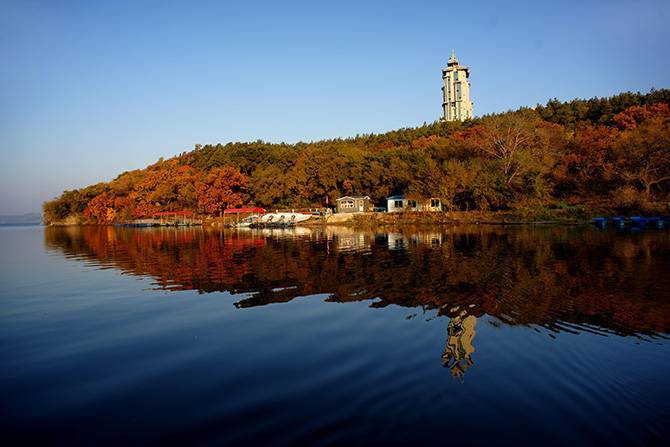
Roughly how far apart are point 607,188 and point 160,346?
67.0 m

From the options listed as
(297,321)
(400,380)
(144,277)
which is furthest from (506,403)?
(144,277)

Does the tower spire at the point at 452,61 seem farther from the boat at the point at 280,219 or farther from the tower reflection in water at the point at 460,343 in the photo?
the tower reflection in water at the point at 460,343

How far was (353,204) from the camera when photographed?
76.8m

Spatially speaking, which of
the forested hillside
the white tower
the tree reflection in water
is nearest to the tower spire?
the white tower

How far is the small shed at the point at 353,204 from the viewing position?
76.4m

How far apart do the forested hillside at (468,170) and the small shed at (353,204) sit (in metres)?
3.00

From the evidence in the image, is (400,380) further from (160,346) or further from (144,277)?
(144,277)

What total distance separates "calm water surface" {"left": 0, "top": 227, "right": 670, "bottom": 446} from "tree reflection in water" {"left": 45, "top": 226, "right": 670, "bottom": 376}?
12 cm

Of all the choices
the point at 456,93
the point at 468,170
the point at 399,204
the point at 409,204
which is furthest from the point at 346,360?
the point at 456,93

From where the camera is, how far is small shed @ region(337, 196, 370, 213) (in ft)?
251

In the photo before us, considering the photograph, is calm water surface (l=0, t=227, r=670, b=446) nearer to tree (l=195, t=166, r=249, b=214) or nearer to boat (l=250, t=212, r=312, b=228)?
boat (l=250, t=212, r=312, b=228)

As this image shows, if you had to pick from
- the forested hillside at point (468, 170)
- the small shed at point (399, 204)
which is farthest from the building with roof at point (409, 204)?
the forested hillside at point (468, 170)

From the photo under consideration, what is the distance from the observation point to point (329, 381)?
7500mm

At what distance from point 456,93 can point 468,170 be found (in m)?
74.2
